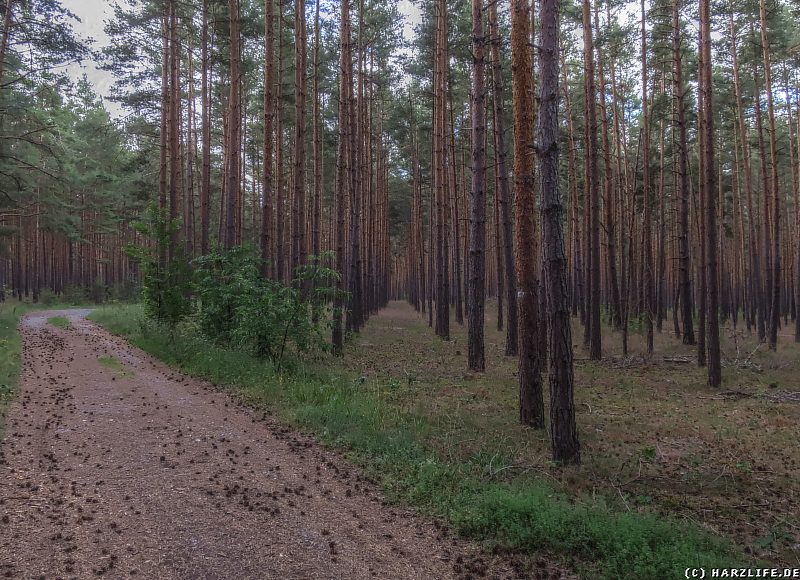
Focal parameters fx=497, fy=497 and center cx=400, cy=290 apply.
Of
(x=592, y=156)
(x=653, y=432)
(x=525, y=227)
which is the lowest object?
(x=653, y=432)

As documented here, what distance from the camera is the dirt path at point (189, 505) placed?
383 cm

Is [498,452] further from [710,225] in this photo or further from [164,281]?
[164,281]

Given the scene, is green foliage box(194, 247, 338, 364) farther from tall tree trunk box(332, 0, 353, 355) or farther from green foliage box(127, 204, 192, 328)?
tall tree trunk box(332, 0, 353, 355)

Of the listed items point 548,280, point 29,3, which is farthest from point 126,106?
point 548,280

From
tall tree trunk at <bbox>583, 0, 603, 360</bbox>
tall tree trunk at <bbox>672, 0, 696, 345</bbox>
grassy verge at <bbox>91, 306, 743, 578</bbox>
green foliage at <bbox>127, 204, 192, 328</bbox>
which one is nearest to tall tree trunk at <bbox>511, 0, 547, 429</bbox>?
grassy verge at <bbox>91, 306, 743, 578</bbox>

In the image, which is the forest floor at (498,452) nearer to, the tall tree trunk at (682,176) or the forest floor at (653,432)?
the forest floor at (653,432)

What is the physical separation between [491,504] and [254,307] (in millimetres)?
7499

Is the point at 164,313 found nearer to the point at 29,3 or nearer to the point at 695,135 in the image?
the point at 29,3

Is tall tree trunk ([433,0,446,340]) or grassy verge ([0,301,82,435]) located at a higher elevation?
tall tree trunk ([433,0,446,340])

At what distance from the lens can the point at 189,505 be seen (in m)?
4.73

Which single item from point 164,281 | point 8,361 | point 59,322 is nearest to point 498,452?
point 8,361

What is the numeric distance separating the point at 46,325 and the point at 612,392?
20.1 meters

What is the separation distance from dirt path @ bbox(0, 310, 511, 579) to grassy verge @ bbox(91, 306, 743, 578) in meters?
0.33

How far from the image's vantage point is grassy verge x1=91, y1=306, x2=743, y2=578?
4.01 m
